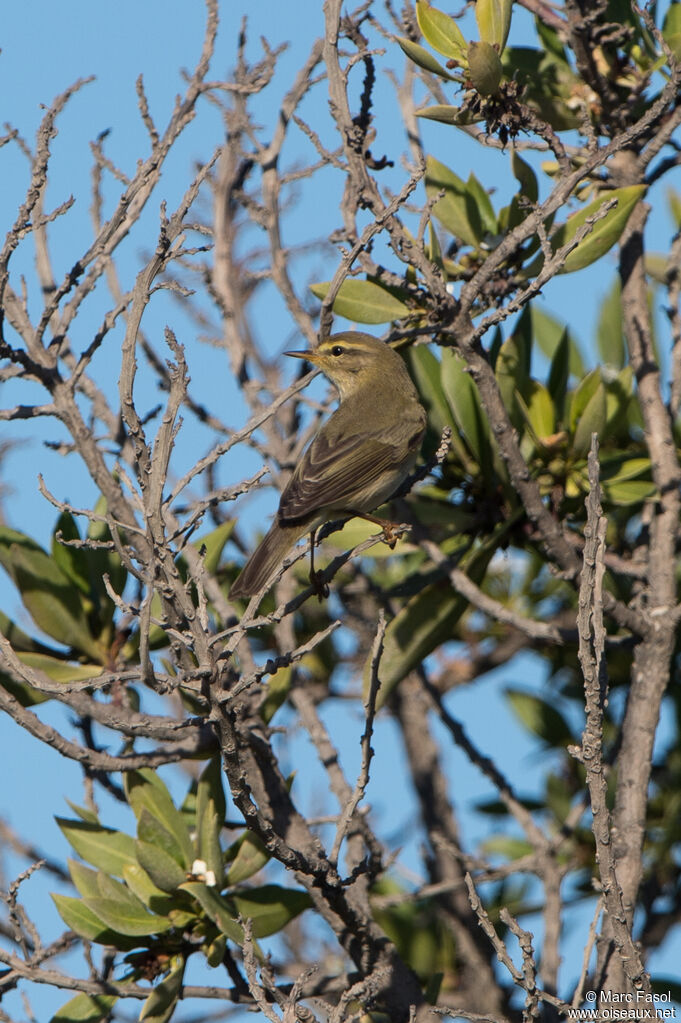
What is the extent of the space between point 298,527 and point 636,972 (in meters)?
2.12

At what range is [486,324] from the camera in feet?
12.0

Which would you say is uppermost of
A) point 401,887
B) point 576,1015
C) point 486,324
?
point 486,324

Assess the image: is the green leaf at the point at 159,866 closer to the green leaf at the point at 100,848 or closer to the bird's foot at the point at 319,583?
the green leaf at the point at 100,848

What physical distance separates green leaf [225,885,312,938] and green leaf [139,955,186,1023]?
0.29 meters

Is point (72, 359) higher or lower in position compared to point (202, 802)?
higher

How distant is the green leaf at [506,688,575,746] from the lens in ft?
17.6

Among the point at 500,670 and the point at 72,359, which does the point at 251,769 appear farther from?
the point at 500,670

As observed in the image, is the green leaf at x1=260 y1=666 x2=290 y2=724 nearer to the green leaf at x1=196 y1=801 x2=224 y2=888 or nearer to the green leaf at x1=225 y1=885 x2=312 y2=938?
the green leaf at x1=196 y1=801 x2=224 y2=888

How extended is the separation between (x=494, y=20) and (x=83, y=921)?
3.31 meters

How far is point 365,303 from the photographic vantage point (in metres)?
4.23

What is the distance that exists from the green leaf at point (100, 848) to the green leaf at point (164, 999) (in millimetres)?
432

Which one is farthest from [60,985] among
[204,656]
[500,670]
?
[500,670]

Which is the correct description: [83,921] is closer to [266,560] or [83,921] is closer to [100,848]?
[100,848]

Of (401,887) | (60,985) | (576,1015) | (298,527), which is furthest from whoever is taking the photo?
(401,887)
